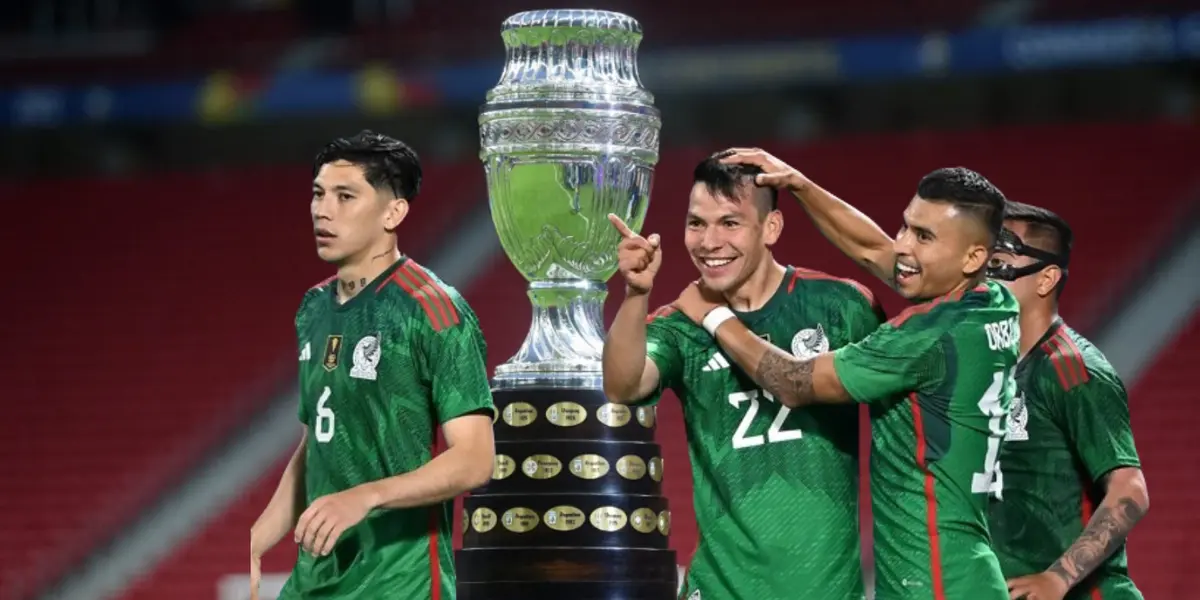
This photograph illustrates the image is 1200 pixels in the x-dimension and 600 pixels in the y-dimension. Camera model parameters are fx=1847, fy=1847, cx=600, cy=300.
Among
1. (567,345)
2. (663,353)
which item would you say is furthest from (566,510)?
(663,353)

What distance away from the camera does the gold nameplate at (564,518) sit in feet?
16.4

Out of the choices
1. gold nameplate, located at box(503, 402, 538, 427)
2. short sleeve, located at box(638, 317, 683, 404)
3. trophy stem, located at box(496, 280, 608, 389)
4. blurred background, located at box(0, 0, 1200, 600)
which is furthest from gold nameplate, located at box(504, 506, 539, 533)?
blurred background, located at box(0, 0, 1200, 600)

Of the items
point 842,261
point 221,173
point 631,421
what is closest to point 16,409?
point 221,173

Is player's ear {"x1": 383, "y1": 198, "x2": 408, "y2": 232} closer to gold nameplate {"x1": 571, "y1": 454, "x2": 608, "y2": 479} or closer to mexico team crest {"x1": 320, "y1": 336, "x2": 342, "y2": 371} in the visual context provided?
mexico team crest {"x1": 320, "y1": 336, "x2": 342, "y2": 371}

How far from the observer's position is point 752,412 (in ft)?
14.0

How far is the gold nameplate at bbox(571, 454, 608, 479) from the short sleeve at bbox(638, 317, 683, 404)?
697mm

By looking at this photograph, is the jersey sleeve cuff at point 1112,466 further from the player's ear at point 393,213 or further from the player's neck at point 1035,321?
the player's ear at point 393,213

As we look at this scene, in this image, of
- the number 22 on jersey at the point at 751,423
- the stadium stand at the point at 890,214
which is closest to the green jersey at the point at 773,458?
the number 22 on jersey at the point at 751,423

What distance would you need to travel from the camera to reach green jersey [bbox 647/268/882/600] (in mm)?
4160

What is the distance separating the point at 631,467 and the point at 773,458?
3.06 ft

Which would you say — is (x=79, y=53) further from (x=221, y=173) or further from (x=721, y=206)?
(x=721, y=206)

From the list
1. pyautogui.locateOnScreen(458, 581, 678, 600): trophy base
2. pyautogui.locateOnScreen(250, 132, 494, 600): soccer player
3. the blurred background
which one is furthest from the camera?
the blurred background

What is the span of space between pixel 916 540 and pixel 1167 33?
30.7 ft

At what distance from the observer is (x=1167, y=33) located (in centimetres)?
1254
